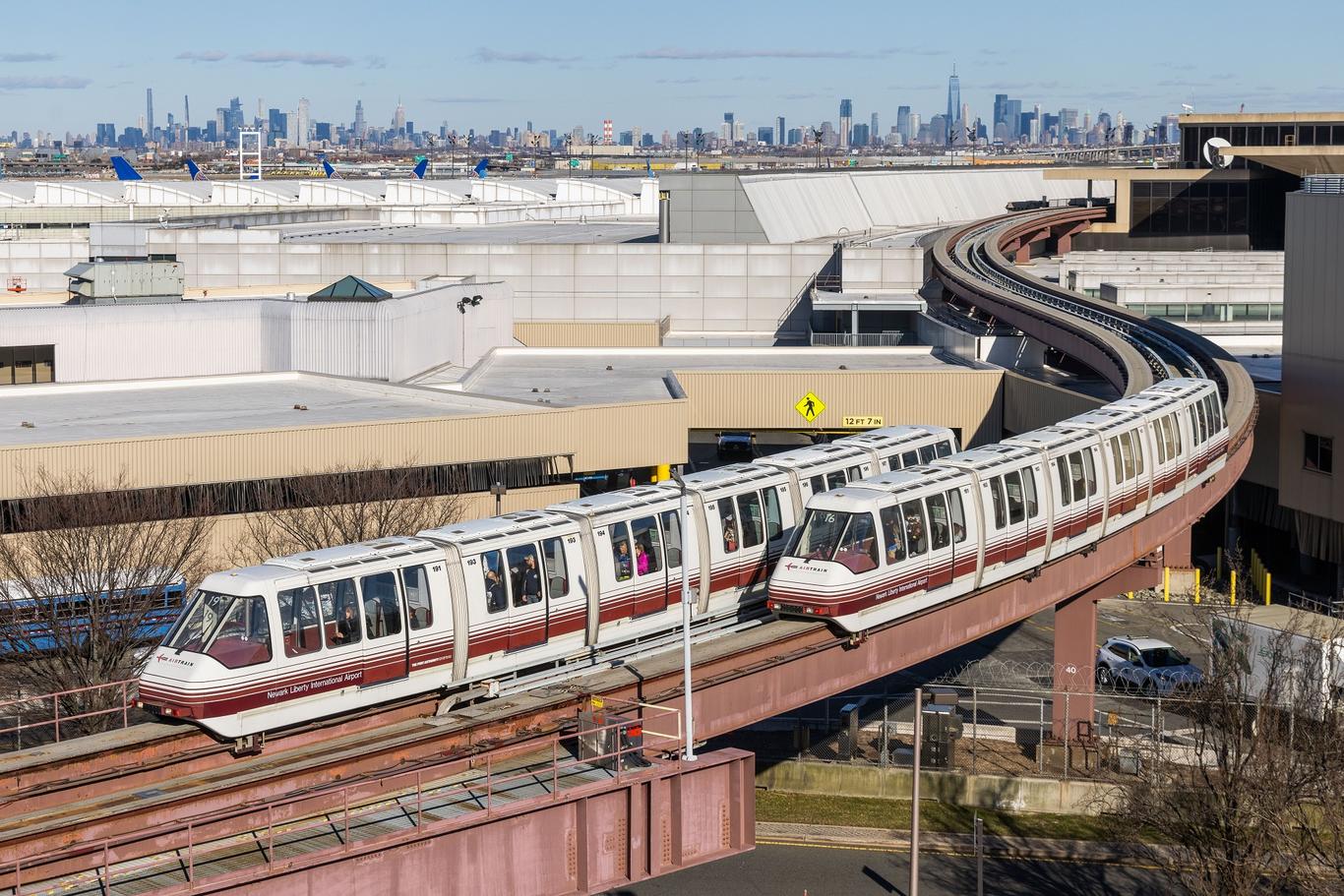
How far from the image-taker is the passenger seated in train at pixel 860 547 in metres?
29.4

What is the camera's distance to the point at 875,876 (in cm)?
3309

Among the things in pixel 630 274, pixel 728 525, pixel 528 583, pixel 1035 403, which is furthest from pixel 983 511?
pixel 630 274

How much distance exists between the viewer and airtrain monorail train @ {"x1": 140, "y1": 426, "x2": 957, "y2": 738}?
77.8 ft

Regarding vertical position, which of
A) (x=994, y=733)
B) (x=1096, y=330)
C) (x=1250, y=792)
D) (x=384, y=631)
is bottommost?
(x=994, y=733)

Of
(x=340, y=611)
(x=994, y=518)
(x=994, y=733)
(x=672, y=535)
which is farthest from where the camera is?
(x=994, y=733)

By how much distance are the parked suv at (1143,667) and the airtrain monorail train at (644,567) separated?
5625 millimetres

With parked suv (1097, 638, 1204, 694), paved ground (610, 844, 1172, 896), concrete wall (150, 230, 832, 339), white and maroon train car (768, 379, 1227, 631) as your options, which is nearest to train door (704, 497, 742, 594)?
white and maroon train car (768, 379, 1227, 631)

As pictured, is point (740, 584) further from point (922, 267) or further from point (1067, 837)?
point (922, 267)

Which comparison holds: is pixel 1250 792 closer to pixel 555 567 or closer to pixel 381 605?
pixel 555 567

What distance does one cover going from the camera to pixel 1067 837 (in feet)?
117

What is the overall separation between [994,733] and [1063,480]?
25.1 feet

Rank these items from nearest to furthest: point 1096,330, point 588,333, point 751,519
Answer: point 751,519 < point 1096,330 < point 588,333

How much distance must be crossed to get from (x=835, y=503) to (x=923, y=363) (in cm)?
3596

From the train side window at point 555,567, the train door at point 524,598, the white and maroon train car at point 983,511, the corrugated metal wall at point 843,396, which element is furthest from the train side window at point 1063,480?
the corrugated metal wall at point 843,396
